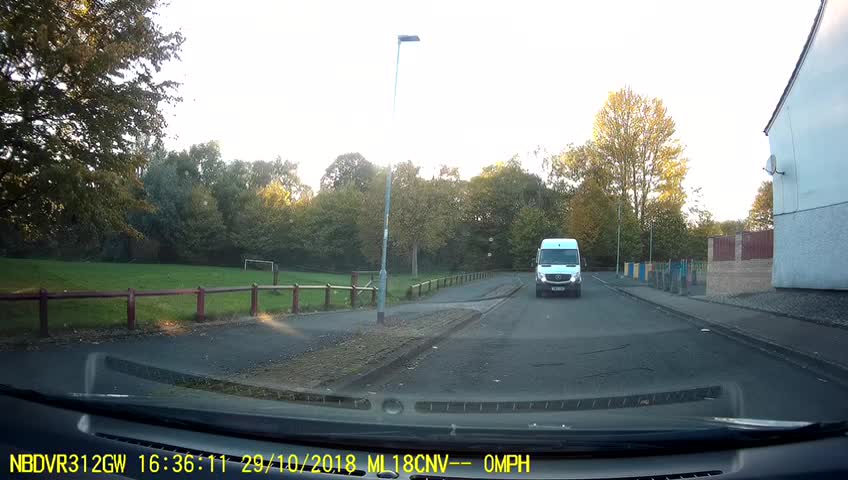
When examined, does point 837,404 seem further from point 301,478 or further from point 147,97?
point 147,97

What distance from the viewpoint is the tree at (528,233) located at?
A: 6619 cm

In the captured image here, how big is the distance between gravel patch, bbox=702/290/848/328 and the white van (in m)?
7.66

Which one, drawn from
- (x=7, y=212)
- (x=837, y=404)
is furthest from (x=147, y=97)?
(x=837, y=404)

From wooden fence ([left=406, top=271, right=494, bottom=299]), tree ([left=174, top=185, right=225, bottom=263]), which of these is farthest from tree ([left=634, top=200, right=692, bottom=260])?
tree ([left=174, top=185, right=225, bottom=263])

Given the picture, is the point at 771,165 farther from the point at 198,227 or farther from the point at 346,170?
the point at 346,170

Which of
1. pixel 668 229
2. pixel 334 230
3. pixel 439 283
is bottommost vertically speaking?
pixel 439 283

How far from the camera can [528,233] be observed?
66062mm

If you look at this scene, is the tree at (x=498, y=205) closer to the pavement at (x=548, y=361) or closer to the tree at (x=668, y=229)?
the tree at (x=668, y=229)

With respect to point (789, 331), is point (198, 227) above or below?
above

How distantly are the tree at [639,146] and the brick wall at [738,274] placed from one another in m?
29.7

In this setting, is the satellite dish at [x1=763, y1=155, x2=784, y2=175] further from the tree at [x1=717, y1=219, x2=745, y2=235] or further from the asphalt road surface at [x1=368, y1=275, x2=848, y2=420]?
the tree at [x1=717, y1=219, x2=745, y2=235]

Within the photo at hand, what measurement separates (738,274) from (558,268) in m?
8.32

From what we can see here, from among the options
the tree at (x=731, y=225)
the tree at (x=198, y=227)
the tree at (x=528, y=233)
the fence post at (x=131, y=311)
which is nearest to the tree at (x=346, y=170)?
the tree at (x=528, y=233)

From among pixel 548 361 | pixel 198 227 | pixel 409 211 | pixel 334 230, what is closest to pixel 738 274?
pixel 548 361
